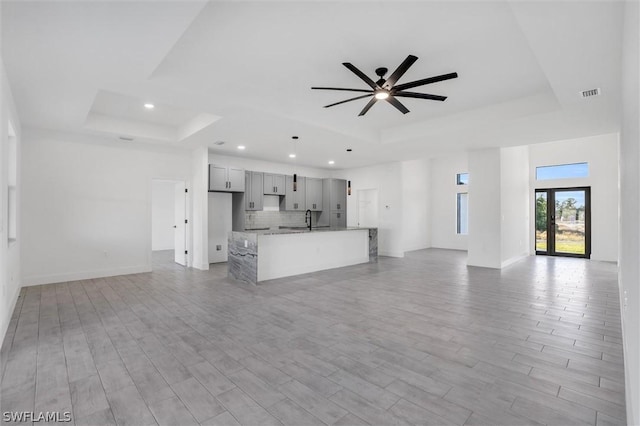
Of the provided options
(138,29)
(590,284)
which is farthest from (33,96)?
(590,284)

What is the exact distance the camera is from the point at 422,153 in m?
7.72

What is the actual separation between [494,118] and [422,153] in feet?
8.61

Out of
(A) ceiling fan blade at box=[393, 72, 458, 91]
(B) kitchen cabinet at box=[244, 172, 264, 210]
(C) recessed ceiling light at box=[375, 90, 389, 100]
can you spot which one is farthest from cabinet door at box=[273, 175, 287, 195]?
(A) ceiling fan blade at box=[393, 72, 458, 91]

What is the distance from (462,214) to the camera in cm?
1097

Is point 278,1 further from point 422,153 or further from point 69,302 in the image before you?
point 422,153

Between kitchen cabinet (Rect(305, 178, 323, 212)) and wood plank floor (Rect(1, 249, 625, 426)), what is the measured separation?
464cm

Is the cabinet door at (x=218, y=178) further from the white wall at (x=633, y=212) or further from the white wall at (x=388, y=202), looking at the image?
the white wall at (x=633, y=212)

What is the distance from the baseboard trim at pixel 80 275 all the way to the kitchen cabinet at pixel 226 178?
230 cm

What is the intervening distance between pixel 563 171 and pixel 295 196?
7.72m

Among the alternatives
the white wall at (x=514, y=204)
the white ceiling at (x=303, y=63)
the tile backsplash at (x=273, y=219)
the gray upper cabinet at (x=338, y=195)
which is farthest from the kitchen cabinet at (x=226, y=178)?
the white wall at (x=514, y=204)

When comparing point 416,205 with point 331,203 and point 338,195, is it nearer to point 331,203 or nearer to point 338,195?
point 338,195

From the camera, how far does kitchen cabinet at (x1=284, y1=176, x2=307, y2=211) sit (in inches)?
352

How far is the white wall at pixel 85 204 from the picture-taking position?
546 centimetres

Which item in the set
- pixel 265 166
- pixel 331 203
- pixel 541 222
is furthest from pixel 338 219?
pixel 541 222
